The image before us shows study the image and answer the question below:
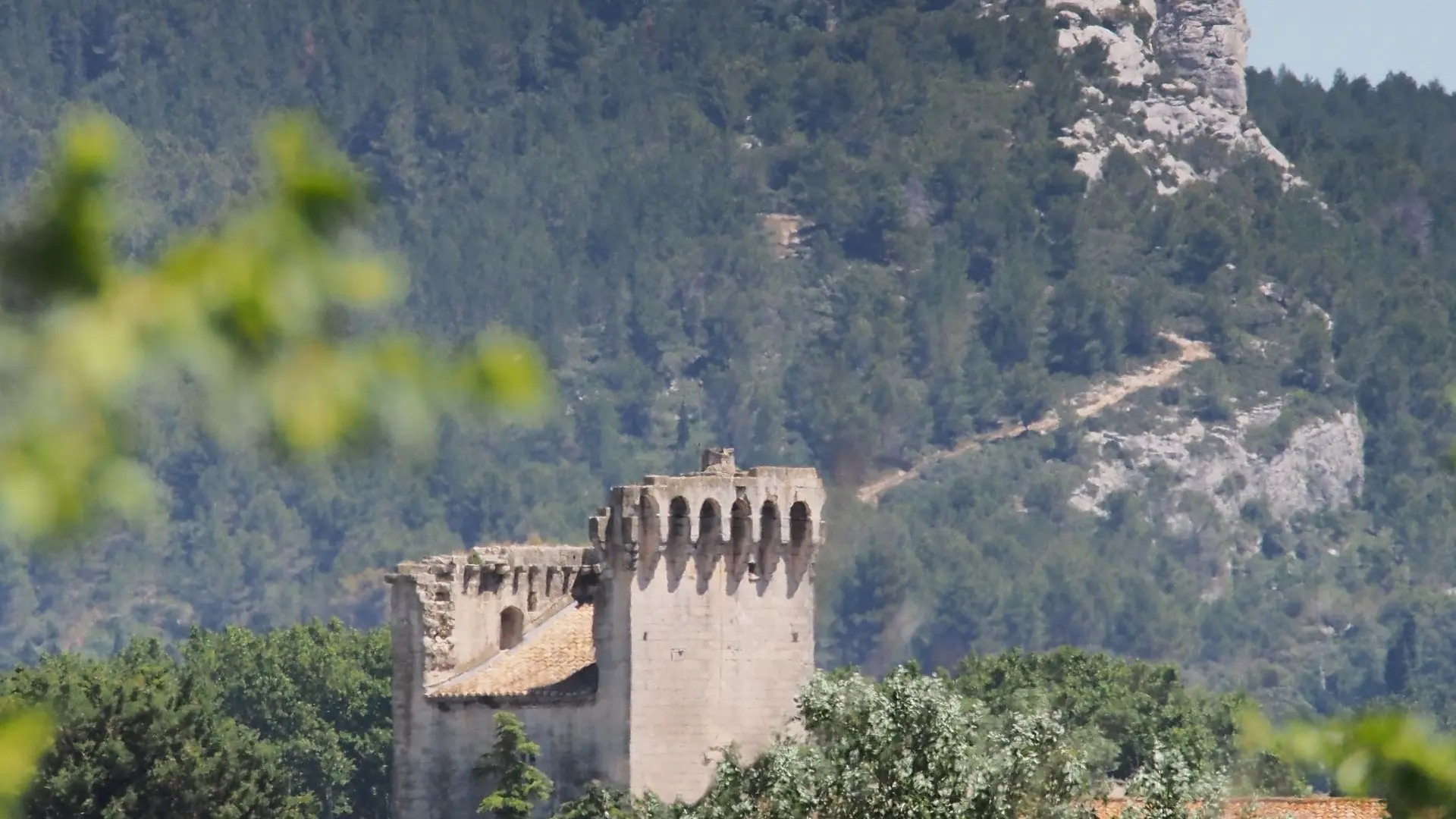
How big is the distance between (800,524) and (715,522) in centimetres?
136

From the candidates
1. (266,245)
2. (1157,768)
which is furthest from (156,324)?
(1157,768)

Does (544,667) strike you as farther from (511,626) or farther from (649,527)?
(649,527)

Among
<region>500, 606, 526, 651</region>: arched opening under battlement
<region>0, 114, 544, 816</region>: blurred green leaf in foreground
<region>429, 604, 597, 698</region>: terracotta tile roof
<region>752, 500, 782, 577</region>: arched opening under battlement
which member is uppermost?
<region>752, 500, 782, 577</region>: arched opening under battlement

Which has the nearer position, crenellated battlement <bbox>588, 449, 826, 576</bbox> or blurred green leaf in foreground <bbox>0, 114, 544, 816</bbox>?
blurred green leaf in foreground <bbox>0, 114, 544, 816</bbox>

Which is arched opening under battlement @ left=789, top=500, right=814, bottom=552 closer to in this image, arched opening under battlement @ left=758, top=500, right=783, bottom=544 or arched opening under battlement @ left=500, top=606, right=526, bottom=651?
arched opening under battlement @ left=758, top=500, right=783, bottom=544

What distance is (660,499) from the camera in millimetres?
56312

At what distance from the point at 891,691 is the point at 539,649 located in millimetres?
16475

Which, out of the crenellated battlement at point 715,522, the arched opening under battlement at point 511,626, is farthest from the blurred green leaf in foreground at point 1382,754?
the arched opening under battlement at point 511,626

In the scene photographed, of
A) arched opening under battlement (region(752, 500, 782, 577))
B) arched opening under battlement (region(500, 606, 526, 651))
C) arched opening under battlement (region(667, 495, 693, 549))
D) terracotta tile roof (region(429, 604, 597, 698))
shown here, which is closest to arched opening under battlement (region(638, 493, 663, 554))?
arched opening under battlement (region(667, 495, 693, 549))

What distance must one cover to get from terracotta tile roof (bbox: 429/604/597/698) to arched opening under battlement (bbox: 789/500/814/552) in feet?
11.9

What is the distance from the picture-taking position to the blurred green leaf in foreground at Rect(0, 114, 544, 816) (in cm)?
766

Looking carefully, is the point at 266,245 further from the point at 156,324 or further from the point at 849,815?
the point at 849,815

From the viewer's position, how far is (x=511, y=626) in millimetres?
63250

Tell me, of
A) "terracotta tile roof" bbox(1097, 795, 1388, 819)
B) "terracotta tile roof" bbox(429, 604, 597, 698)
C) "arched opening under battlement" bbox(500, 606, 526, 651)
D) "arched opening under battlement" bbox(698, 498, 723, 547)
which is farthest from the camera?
"arched opening under battlement" bbox(500, 606, 526, 651)
